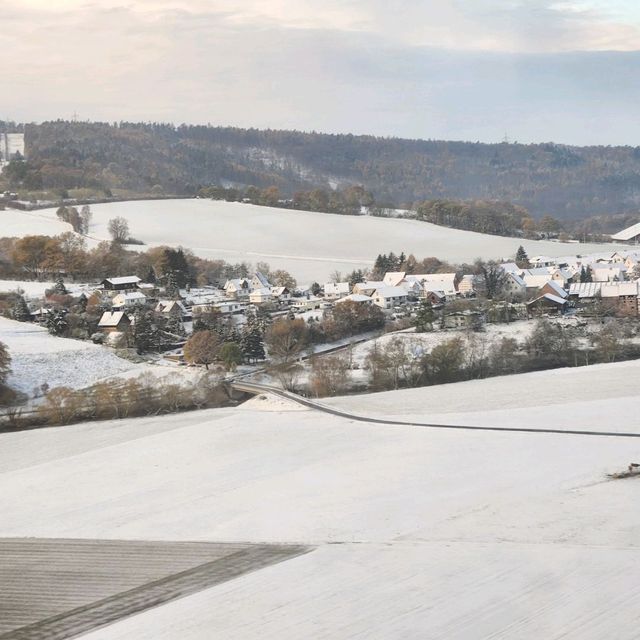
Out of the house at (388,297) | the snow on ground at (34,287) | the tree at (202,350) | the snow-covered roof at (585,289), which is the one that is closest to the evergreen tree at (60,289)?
the snow on ground at (34,287)

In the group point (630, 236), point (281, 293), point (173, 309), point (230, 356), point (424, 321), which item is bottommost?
point (230, 356)

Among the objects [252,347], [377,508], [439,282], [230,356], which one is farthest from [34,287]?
[377,508]

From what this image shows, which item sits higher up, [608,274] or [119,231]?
[119,231]

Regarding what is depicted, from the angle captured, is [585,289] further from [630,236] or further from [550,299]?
[630,236]

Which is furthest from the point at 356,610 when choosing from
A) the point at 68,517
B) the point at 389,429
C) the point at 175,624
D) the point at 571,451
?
the point at 389,429

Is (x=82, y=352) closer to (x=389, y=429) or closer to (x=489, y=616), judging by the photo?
(x=389, y=429)

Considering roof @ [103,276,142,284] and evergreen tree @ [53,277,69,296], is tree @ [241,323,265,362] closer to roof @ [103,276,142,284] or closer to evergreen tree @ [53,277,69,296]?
evergreen tree @ [53,277,69,296]

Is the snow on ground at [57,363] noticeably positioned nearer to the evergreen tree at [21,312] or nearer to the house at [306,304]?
the evergreen tree at [21,312]
